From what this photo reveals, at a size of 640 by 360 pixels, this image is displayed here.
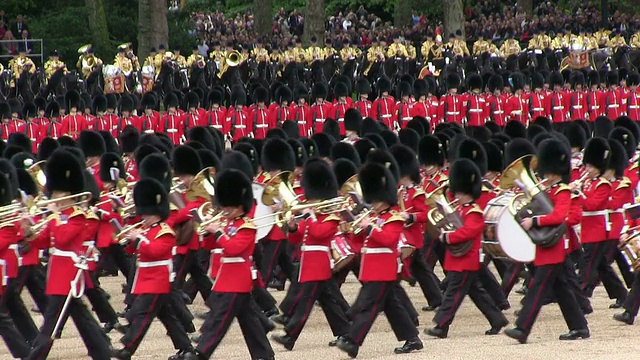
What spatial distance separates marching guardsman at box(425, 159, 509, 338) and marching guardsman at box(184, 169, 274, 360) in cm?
138

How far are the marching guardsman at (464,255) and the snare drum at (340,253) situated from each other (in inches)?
23.8

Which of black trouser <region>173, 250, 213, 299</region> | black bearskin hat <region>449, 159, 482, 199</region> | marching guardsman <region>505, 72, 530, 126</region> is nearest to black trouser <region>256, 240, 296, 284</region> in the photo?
black trouser <region>173, 250, 213, 299</region>

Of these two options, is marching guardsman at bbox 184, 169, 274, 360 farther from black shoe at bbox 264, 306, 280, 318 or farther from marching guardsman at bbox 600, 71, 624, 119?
marching guardsman at bbox 600, 71, 624, 119

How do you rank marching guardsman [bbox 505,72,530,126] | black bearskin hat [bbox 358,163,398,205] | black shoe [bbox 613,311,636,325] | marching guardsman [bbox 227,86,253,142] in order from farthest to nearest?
1. marching guardsman [bbox 505,72,530,126]
2. marching guardsman [bbox 227,86,253,142]
3. black shoe [bbox 613,311,636,325]
4. black bearskin hat [bbox 358,163,398,205]

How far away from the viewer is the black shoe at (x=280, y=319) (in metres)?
9.53


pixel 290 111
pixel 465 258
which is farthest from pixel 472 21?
pixel 465 258

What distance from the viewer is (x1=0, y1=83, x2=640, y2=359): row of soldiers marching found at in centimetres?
850

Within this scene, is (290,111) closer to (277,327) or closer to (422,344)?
(277,327)

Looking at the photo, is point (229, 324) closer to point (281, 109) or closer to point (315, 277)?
point (315, 277)

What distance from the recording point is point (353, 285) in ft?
39.7

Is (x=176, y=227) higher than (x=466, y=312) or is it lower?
higher

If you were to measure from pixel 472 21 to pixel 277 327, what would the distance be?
22986 millimetres

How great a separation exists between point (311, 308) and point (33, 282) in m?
1.87

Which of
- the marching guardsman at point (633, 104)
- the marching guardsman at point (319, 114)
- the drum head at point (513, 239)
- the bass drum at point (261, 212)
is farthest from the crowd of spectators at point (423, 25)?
the drum head at point (513, 239)
